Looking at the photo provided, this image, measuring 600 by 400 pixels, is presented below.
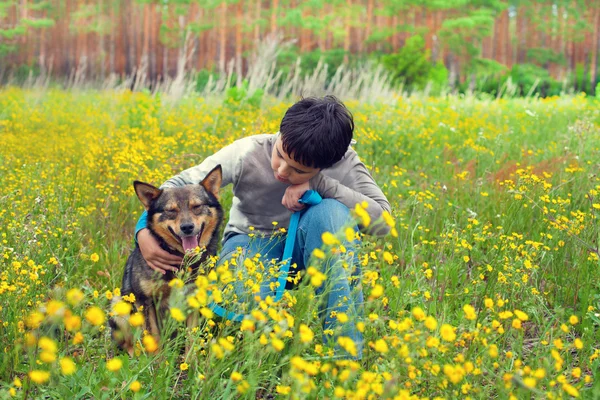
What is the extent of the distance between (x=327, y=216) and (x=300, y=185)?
0.26 m

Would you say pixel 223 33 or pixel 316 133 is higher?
pixel 223 33

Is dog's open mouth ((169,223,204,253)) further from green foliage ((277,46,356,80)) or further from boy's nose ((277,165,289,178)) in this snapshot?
green foliage ((277,46,356,80))

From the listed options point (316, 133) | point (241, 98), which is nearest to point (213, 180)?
point (316, 133)

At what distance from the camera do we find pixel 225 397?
180 centimetres

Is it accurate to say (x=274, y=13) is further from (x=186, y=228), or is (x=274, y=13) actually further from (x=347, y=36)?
(x=186, y=228)

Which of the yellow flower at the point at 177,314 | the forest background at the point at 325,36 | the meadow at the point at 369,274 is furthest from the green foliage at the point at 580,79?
the yellow flower at the point at 177,314

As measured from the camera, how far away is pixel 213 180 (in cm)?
286

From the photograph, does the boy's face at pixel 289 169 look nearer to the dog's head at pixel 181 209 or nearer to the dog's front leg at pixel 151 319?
the dog's head at pixel 181 209

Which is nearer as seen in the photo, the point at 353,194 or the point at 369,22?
the point at 353,194

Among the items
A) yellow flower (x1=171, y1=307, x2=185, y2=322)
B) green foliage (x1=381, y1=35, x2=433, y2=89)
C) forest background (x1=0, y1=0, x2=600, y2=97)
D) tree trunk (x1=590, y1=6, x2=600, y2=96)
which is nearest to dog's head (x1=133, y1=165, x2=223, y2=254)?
yellow flower (x1=171, y1=307, x2=185, y2=322)

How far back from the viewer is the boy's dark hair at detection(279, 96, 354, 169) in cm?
251

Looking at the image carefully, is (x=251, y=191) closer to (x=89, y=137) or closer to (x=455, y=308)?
(x=455, y=308)

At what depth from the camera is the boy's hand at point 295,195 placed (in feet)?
8.91

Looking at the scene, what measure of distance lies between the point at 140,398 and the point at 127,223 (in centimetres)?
234
